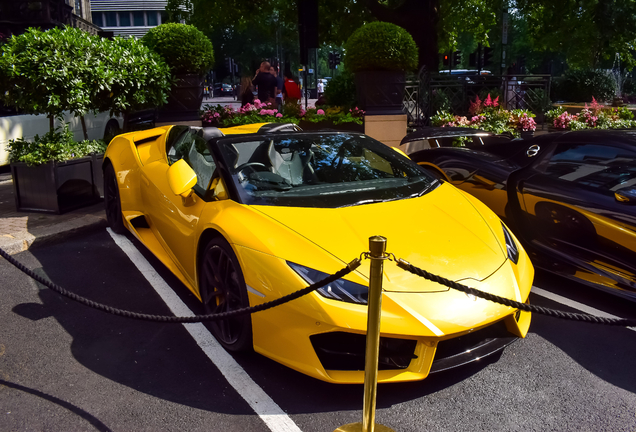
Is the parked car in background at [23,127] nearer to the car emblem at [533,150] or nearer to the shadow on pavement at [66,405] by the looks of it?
the shadow on pavement at [66,405]

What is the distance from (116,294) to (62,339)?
32.7 inches

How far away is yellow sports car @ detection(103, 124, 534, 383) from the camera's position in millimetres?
2803

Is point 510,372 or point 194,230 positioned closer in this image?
point 510,372

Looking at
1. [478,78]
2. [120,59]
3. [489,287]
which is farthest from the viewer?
[478,78]

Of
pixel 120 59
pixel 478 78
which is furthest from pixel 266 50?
pixel 120 59

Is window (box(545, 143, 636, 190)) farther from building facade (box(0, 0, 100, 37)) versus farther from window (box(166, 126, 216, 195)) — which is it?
building facade (box(0, 0, 100, 37))

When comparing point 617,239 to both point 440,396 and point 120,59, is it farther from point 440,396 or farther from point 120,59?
point 120,59

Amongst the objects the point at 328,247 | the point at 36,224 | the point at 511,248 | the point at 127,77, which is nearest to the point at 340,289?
the point at 328,247

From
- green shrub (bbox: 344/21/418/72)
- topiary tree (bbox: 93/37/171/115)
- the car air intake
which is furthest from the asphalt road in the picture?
green shrub (bbox: 344/21/418/72)

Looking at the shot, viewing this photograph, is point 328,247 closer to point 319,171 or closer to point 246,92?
point 319,171

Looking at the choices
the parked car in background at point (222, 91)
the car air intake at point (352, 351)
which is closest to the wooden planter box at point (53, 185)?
the car air intake at point (352, 351)

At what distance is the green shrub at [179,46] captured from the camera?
9453 mm

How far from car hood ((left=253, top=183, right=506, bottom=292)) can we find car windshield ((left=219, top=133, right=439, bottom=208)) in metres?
0.16

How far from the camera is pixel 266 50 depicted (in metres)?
59.7
